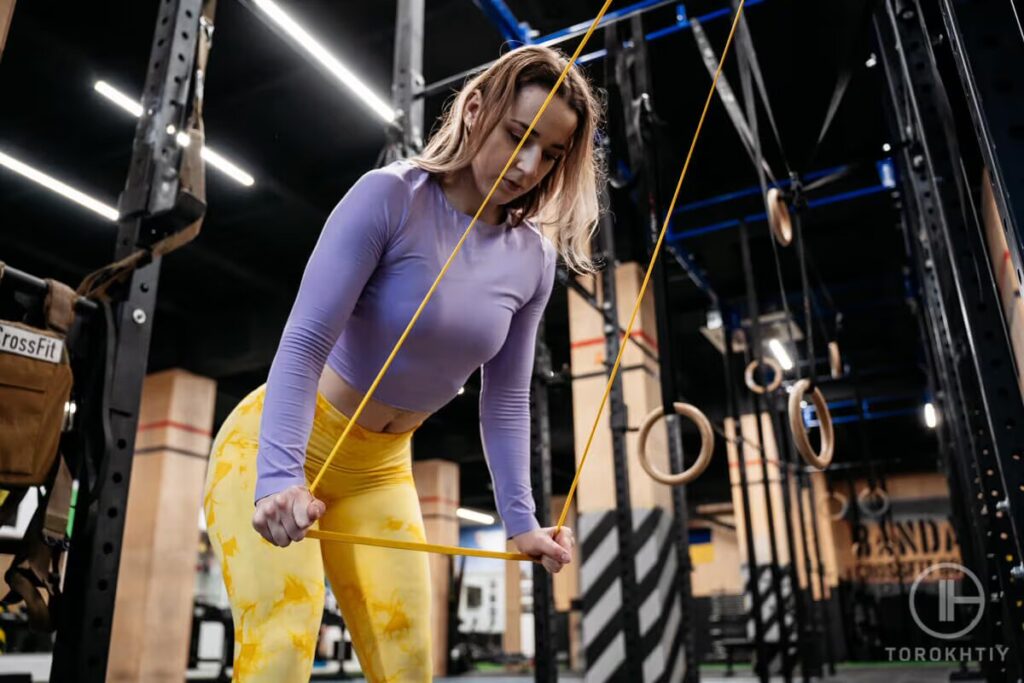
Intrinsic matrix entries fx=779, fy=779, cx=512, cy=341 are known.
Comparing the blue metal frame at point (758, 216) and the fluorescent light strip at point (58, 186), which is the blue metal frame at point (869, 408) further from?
the fluorescent light strip at point (58, 186)

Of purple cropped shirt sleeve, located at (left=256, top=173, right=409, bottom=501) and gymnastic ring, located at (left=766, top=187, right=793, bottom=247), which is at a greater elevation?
gymnastic ring, located at (left=766, top=187, right=793, bottom=247)

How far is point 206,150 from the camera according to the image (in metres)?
4.68

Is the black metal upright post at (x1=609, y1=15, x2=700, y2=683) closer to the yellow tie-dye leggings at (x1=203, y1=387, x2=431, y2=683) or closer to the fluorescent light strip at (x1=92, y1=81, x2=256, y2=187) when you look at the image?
the yellow tie-dye leggings at (x1=203, y1=387, x2=431, y2=683)

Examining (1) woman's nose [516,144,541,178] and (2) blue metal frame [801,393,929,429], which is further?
(2) blue metal frame [801,393,929,429]

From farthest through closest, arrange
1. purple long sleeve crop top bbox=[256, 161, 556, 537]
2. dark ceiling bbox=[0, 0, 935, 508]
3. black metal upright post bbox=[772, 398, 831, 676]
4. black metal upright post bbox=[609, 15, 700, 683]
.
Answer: black metal upright post bbox=[772, 398, 831, 676], dark ceiling bbox=[0, 0, 935, 508], black metal upright post bbox=[609, 15, 700, 683], purple long sleeve crop top bbox=[256, 161, 556, 537]

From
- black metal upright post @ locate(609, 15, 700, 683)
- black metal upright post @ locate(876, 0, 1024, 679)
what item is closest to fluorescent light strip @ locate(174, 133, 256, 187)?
black metal upright post @ locate(609, 15, 700, 683)

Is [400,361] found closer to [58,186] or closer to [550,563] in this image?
[550,563]

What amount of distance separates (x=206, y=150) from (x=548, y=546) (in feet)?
14.2

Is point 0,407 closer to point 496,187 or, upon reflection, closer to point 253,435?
point 253,435

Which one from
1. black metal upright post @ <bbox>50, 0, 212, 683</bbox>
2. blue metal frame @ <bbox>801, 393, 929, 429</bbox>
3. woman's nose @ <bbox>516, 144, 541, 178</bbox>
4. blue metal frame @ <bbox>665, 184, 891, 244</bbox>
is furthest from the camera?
blue metal frame @ <bbox>801, 393, 929, 429</bbox>

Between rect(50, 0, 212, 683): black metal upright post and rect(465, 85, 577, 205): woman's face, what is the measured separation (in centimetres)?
77

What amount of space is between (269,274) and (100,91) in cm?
235

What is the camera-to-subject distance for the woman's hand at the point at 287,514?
0.79 metres

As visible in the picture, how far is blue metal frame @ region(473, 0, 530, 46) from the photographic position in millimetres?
3713
